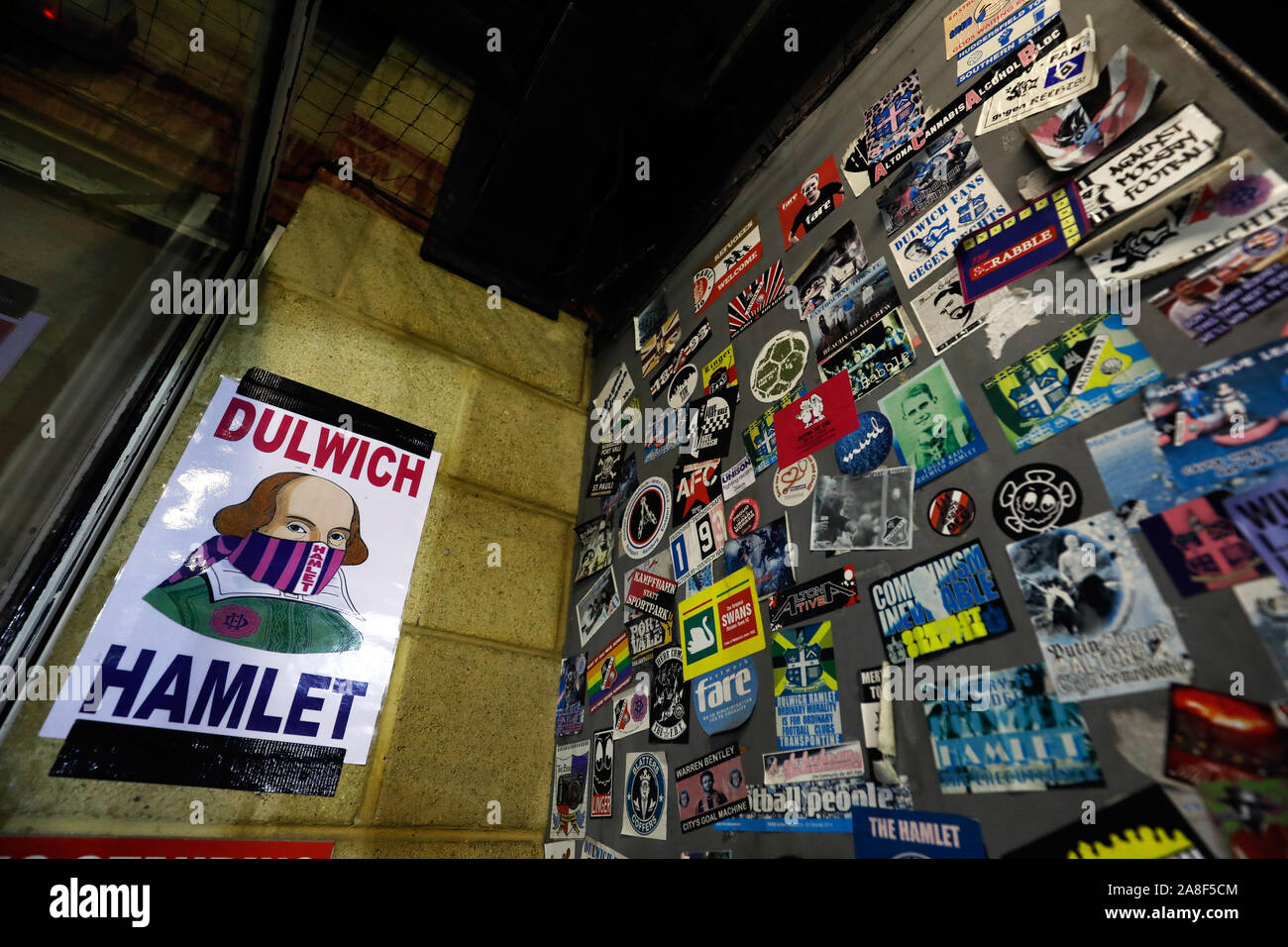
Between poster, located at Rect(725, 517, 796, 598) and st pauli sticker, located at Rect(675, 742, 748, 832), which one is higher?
poster, located at Rect(725, 517, 796, 598)

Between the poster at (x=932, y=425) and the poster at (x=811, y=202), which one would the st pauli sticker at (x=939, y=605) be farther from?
the poster at (x=811, y=202)

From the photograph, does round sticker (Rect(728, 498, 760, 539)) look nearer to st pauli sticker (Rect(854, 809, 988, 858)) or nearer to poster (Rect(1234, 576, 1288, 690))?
st pauli sticker (Rect(854, 809, 988, 858))

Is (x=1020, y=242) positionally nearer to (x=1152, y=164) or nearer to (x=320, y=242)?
(x=1152, y=164)

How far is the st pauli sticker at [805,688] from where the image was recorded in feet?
3.20

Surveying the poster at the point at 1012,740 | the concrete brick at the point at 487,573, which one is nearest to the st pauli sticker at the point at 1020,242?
the poster at the point at 1012,740

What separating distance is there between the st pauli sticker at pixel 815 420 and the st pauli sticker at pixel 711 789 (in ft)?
2.03

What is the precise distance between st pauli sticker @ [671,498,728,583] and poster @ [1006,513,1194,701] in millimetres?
659

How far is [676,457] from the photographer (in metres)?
1.60

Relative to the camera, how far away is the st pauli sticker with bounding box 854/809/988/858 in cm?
74

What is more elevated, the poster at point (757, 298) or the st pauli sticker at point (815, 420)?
the poster at point (757, 298)

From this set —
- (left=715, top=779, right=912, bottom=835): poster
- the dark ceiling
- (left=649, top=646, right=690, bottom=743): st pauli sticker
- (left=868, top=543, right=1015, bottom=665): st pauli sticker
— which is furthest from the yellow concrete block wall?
(left=868, top=543, right=1015, bottom=665): st pauli sticker
